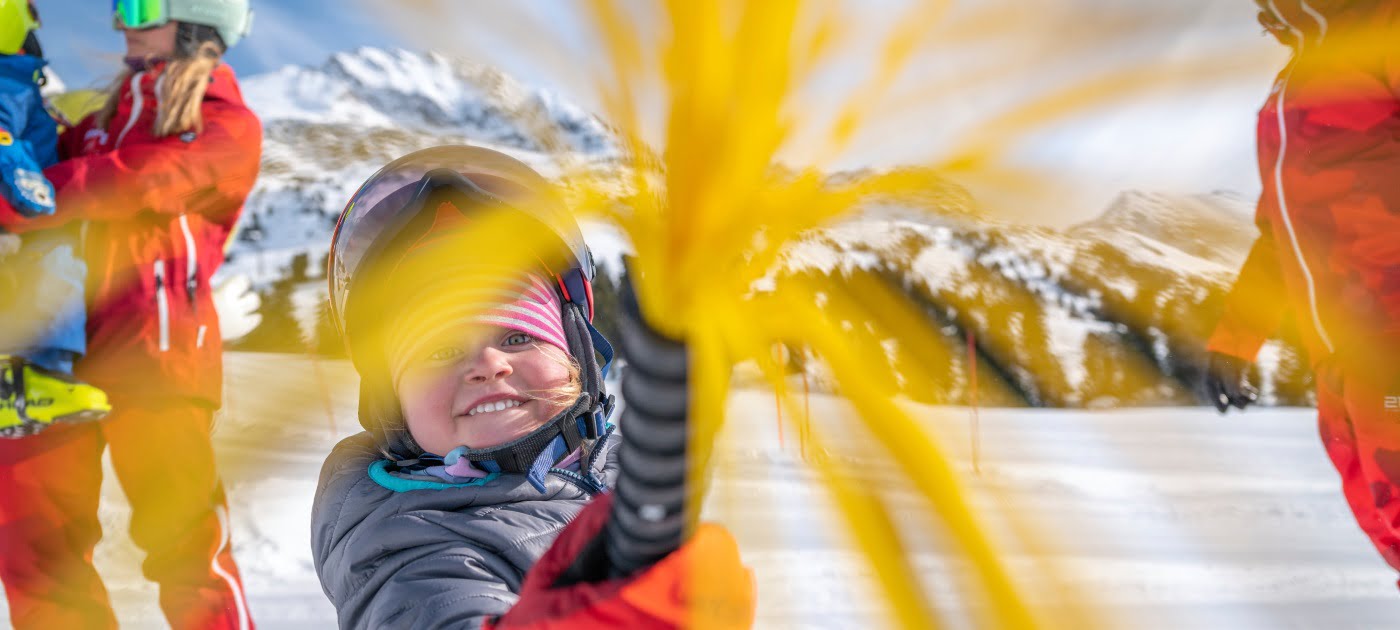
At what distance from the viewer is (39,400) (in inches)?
61.5

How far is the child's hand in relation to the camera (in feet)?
5.04

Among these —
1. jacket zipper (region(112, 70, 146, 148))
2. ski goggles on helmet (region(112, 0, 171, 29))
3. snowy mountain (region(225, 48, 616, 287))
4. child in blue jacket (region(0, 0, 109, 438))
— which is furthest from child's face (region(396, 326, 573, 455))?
ski goggles on helmet (region(112, 0, 171, 29))

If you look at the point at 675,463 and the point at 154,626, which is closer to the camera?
the point at 675,463

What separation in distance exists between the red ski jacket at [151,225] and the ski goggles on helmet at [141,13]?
0.30ft

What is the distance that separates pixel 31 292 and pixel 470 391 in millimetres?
1133

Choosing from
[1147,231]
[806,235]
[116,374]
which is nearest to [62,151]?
[116,374]

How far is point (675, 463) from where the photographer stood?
1.62 feet

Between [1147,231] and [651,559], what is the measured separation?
1.24ft

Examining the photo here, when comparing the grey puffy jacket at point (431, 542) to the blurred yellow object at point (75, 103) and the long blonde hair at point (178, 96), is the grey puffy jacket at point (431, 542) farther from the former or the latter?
the blurred yellow object at point (75, 103)

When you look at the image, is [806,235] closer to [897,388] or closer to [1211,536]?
[897,388]

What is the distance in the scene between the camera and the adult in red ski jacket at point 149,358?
1.64 meters

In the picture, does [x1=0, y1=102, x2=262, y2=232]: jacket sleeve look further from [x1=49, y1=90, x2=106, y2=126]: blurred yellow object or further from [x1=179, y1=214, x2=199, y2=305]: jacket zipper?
[x1=49, y1=90, x2=106, y2=126]: blurred yellow object

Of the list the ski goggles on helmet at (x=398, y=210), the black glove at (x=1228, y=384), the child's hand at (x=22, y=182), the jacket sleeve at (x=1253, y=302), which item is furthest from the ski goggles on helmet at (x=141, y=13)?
the black glove at (x=1228, y=384)

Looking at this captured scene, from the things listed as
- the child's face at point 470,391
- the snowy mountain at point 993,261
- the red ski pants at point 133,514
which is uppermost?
the snowy mountain at point 993,261
